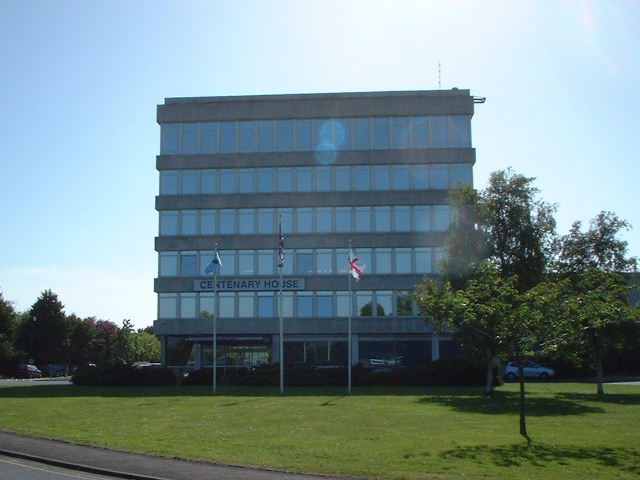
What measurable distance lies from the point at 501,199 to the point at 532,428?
19.5m

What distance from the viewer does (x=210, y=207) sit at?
5603 centimetres

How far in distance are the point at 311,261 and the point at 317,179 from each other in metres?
6.35

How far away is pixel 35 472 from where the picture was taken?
1473 cm

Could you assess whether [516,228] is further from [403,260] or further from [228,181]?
[228,181]

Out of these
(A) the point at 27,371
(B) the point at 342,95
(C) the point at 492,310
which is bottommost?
(A) the point at 27,371

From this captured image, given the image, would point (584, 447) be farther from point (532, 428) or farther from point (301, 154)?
point (301, 154)

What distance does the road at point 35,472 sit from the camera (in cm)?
1407

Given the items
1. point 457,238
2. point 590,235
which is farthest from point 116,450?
point 590,235

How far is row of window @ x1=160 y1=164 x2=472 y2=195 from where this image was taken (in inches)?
2174

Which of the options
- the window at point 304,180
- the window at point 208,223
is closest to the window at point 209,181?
the window at point 208,223

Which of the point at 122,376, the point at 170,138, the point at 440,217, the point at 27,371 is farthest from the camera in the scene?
the point at 27,371

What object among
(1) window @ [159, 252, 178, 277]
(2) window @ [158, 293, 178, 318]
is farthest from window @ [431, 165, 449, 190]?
(2) window @ [158, 293, 178, 318]

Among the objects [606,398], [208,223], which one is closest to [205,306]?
[208,223]

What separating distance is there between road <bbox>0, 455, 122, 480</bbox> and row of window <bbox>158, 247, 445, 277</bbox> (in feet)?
129
